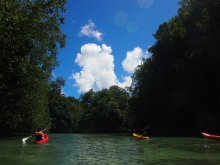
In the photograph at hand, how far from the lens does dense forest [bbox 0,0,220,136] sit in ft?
55.2

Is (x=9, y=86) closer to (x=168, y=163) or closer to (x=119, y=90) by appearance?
(x=168, y=163)

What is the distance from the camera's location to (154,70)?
5516cm

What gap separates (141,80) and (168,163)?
45.5m

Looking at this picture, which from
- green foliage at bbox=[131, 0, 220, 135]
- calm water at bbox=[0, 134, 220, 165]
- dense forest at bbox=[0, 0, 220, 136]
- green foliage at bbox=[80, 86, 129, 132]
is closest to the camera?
calm water at bbox=[0, 134, 220, 165]

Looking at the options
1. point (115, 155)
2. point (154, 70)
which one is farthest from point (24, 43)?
point (154, 70)

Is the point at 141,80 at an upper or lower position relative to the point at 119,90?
lower

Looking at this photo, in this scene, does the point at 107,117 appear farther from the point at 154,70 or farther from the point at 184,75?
the point at 184,75

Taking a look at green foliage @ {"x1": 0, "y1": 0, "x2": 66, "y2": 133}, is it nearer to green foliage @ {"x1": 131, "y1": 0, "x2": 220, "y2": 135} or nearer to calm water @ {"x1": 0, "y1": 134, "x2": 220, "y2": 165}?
calm water @ {"x1": 0, "y1": 134, "x2": 220, "y2": 165}

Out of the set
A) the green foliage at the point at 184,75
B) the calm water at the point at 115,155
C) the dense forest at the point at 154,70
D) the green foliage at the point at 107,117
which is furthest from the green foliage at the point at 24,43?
the green foliage at the point at 107,117

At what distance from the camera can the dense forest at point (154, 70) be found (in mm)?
16812

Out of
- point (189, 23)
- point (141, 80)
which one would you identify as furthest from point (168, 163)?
point (141, 80)

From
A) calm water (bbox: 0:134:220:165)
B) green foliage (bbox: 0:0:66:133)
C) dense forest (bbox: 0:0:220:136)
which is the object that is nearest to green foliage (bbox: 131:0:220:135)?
dense forest (bbox: 0:0:220:136)

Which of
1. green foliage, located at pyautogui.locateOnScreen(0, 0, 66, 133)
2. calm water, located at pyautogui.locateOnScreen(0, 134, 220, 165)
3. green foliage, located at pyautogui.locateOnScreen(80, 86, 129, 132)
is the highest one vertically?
green foliage, located at pyautogui.locateOnScreen(80, 86, 129, 132)

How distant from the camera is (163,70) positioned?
51.8m
